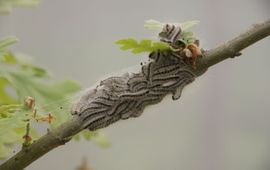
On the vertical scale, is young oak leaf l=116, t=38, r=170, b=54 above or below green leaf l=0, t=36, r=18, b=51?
below

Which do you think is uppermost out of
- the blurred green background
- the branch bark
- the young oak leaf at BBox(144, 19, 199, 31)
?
the blurred green background

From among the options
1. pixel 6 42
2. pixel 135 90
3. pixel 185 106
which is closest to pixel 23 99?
pixel 6 42

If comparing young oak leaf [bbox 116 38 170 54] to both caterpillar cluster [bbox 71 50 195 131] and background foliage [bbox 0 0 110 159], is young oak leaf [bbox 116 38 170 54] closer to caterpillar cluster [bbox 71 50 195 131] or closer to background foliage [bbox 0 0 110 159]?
caterpillar cluster [bbox 71 50 195 131]

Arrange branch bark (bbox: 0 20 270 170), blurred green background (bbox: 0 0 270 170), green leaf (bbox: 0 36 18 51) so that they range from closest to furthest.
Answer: branch bark (bbox: 0 20 270 170) → green leaf (bbox: 0 36 18 51) → blurred green background (bbox: 0 0 270 170)

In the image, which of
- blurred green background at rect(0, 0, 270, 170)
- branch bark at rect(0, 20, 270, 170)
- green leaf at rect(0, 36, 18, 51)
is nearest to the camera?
branch bark at rect(0, 20, 270, 170)

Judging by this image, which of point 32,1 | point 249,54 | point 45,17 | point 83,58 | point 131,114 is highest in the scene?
point 45,17

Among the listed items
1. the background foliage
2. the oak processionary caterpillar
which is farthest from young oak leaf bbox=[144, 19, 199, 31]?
the background foliage

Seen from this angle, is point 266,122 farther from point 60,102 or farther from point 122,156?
point 60,102

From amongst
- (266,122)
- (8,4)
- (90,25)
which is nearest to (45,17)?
(90,25)
